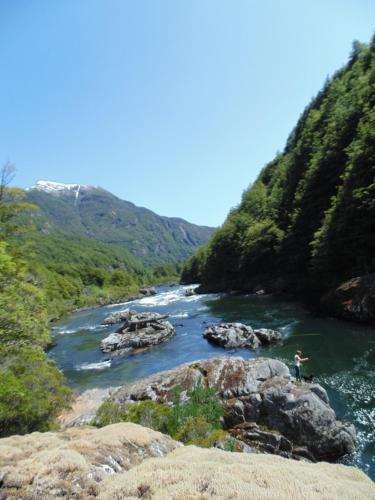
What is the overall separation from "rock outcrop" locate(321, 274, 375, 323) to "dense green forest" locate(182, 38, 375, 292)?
406cm

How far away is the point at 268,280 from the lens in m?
79.2

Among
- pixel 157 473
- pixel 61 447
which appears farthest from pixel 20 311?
pixel 157 473

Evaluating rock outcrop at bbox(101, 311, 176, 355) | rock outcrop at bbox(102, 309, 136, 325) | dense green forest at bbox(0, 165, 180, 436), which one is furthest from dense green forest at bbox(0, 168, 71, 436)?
rock outcrop at bbox(102, 309, 136, 325)

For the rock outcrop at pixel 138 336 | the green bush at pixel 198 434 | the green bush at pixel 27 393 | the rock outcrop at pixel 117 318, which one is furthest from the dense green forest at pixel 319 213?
the green bush at pixel 27 393

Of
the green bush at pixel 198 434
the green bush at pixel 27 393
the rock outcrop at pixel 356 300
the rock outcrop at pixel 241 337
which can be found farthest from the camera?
the rock outcrop at pixel 356 300

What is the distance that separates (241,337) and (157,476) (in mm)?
32289

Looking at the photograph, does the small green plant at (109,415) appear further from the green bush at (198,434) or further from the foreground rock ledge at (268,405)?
the foreground rock ledge at (268,405)

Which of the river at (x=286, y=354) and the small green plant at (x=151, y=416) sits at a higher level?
the small green plant at (x=151, y=416)

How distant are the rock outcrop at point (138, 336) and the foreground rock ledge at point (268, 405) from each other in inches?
768

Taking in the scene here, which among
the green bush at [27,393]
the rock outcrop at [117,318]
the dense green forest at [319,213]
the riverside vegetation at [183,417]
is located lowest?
the rock outcrop at [117,318]

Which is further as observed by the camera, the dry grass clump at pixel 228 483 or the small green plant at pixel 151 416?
the small green plant at pixel 151 416

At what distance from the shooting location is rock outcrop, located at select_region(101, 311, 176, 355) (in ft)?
144

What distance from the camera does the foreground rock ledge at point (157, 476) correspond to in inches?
247

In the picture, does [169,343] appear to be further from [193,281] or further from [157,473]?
[193,281]
